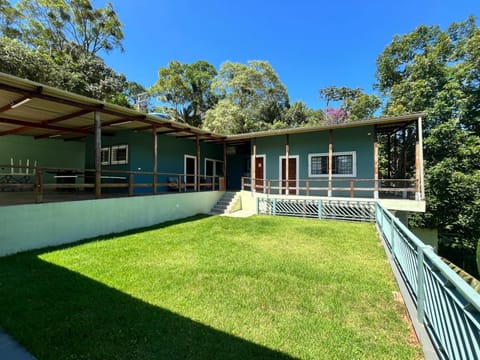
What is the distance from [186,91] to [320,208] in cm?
2520

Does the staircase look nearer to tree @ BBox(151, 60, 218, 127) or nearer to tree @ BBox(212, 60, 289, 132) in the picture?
tree @ BBox(212, 60, 289, 132)

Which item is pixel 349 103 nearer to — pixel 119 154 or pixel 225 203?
pixel 225 203

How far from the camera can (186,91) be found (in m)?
29.8

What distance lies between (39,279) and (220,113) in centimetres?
2109

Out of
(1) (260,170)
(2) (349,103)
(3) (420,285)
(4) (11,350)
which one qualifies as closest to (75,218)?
(4) (11,350)

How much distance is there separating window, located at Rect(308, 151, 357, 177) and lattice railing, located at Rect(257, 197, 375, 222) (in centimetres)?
202

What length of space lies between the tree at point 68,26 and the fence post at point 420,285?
26.8m

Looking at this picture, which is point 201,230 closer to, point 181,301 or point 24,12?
point 181,301

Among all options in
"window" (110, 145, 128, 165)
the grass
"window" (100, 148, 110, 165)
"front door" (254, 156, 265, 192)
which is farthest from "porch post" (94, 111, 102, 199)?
"front door" (254, 156, 265, 192)

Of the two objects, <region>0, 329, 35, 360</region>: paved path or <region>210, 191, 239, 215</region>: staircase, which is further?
<region>210, 191, 239, 215</region>: staircase

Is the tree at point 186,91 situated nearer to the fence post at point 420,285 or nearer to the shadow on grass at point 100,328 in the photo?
the shadow on grass at point 100,328

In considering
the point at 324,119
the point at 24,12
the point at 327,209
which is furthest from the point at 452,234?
the point at 24,12

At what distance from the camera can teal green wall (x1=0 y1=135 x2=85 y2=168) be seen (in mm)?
11586

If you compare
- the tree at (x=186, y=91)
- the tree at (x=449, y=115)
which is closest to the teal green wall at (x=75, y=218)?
the tree at (x=449, y=115)
